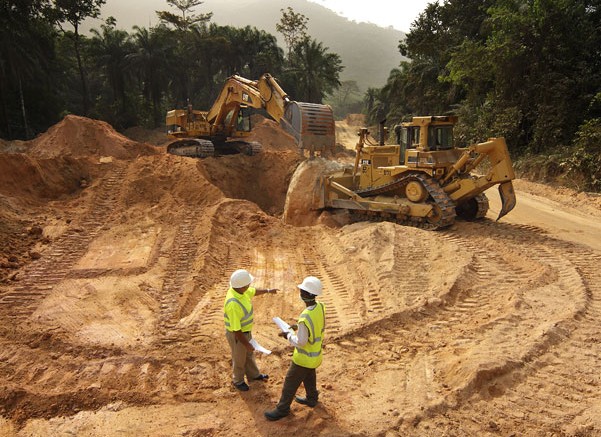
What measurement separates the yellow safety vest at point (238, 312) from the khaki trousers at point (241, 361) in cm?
15

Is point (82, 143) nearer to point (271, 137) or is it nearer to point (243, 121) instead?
point (243, 121)

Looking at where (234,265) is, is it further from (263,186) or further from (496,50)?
(496,50)

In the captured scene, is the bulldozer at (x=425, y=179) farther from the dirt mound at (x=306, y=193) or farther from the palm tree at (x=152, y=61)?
the palm tree at (x=152, y=61)

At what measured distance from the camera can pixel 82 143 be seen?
1806cm

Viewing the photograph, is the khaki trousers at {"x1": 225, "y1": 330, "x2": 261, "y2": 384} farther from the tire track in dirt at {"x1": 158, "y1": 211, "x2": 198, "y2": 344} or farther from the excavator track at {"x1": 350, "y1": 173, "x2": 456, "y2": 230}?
the excavator track at {"x1": 350, "y1": 173, "x2": 456, "y2": 230}

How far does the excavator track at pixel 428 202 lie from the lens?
1019 centimetres

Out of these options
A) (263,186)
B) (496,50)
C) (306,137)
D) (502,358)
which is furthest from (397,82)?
(502,358)

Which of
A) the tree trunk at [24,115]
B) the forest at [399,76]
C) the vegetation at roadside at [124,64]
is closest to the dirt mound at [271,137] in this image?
the forest at [399,76]

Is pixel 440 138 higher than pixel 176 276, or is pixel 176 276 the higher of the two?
pixel 440 138

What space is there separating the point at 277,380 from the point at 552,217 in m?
10.3

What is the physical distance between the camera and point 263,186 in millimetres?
17906

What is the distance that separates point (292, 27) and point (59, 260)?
4140cm

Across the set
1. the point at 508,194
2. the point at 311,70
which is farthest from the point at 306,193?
the point at 311,70

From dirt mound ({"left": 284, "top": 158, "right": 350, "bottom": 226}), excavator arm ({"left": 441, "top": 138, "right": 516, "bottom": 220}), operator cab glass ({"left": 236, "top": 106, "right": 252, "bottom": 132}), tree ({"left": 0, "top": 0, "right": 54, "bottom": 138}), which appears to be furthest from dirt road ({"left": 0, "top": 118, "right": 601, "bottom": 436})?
tree ({"left": 0, "top": 0, "right": 54, "bottom": 138})
